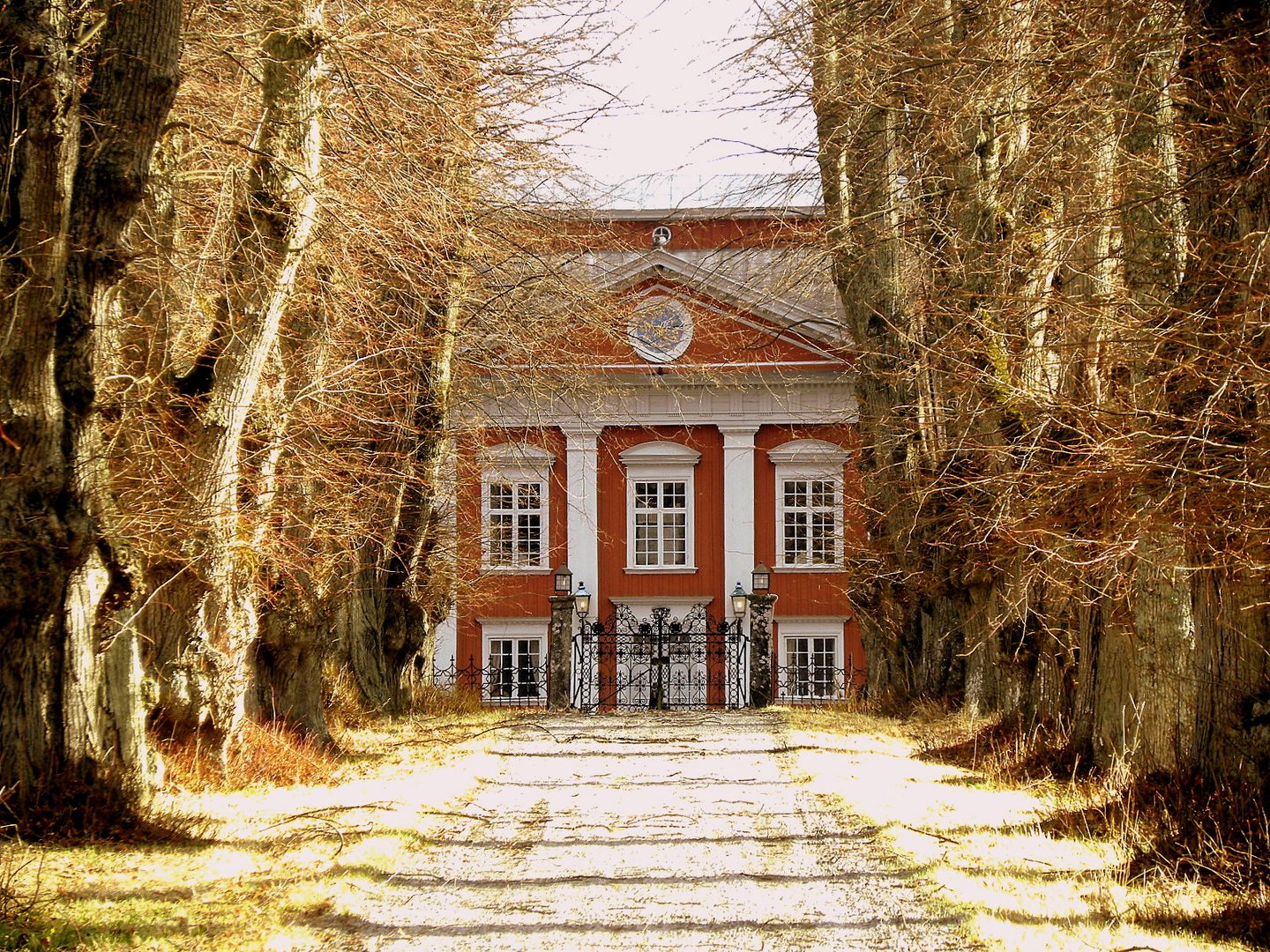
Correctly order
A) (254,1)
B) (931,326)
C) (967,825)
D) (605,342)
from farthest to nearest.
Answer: (605,342) < (931,326) < (254,1) < (967,825)

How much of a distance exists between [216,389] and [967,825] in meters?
5.48

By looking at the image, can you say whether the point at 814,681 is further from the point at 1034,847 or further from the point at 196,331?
the point at 1034,847

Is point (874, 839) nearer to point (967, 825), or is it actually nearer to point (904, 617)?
point (967, 825)

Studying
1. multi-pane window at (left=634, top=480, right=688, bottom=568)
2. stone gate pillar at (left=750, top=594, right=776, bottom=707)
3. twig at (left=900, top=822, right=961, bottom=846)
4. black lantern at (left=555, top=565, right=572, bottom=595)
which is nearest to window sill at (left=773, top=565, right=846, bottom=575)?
multi-pane window at (left=634, top=480, right=688, bottom=568)

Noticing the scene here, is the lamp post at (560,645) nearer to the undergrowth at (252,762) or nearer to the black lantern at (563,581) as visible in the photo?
the black lantern at (563,581)

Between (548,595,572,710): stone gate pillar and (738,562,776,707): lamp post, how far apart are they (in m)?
3.02

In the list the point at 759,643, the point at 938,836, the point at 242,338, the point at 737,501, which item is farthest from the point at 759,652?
the point at 242,338

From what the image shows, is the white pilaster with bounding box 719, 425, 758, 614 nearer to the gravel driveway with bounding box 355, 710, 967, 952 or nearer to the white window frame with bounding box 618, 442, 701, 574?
the white window frame with bounding box 618, 442, 701, 574

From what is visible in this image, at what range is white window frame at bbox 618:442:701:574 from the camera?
3266 centimetres

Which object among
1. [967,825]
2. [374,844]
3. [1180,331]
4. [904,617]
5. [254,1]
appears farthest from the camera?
[904,617]

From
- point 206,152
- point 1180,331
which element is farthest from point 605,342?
point 1180,331

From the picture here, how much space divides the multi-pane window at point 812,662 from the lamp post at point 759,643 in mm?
7072

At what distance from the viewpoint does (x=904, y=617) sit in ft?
60.4

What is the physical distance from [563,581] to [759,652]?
138 inches
